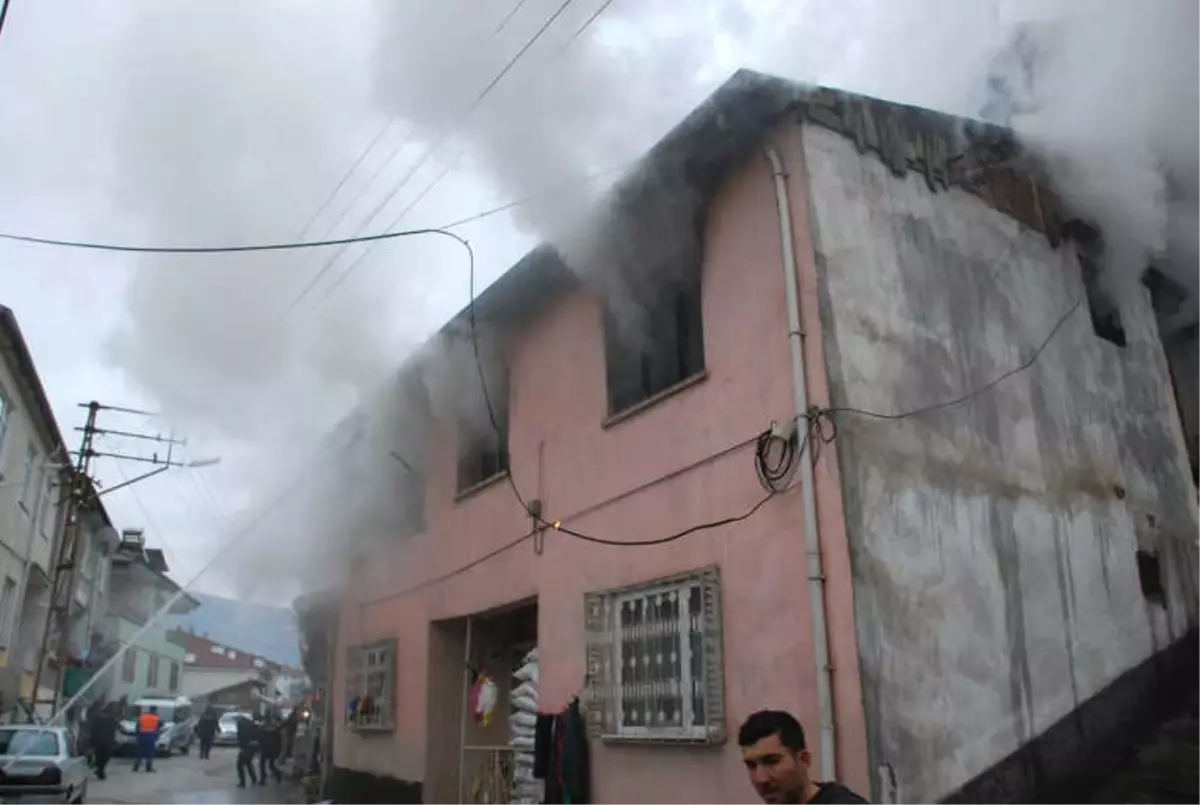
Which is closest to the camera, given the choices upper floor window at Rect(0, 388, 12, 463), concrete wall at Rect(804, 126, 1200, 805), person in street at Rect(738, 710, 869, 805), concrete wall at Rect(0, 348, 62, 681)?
person in street at Rect(738, 710, 869, 805)

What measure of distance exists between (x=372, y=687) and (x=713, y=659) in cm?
748

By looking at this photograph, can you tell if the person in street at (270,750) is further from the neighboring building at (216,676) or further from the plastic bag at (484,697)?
the neighboring building at (216,676)

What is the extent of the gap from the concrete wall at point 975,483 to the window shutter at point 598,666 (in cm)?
264

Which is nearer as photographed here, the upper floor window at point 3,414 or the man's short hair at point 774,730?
the man's short hair at point 774,730

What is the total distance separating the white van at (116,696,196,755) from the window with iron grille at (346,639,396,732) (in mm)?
17387

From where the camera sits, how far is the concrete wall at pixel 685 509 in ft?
20.5

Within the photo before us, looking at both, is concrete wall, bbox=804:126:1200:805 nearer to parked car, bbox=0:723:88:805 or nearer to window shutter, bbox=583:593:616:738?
window shutter, bbox=583:593:616:738

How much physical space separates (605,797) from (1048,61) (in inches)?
292

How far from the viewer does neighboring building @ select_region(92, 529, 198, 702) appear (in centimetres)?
3450

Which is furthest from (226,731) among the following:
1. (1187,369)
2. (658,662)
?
(1187,369)

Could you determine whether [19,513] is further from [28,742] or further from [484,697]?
[484,697]

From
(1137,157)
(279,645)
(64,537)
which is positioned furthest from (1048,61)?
(279,645)

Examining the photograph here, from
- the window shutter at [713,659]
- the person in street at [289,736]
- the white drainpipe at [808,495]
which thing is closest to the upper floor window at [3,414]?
the person in street at [289,736]

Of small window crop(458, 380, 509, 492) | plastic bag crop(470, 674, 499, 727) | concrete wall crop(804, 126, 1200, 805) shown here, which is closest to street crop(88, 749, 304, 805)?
plastic bag crop(470, 674, 499, 727)
